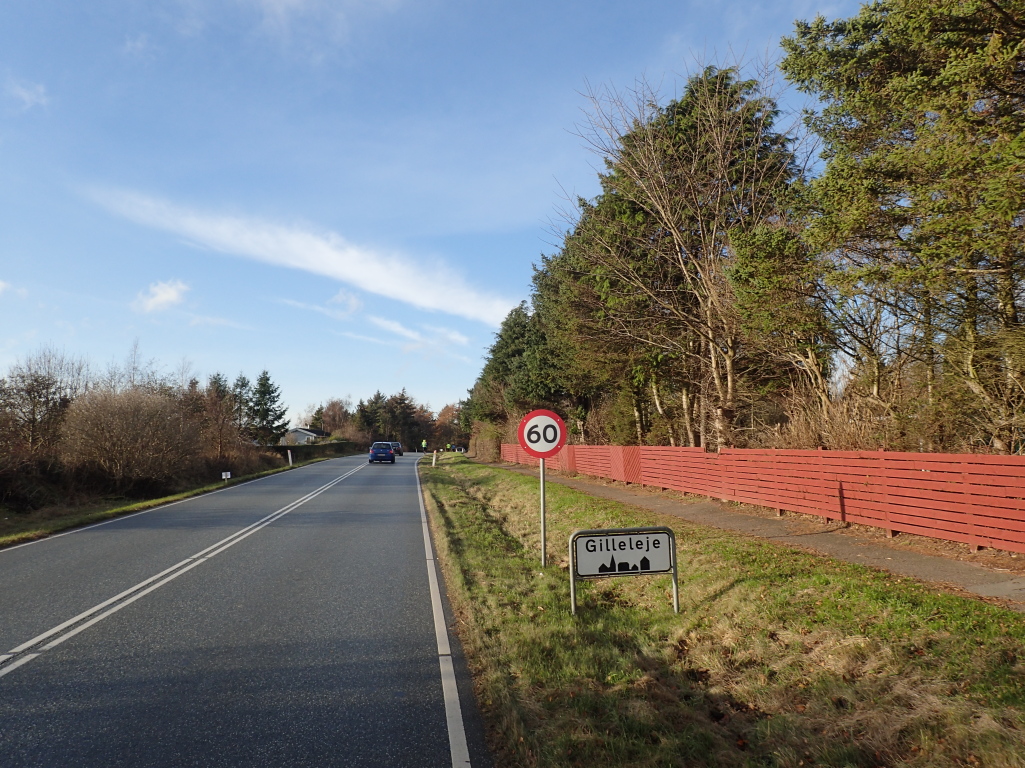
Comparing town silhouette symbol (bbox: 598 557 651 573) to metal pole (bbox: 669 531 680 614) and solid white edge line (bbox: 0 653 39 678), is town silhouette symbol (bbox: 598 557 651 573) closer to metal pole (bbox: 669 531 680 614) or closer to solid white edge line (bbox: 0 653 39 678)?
metal pole (bbox: 669 531 680 614)

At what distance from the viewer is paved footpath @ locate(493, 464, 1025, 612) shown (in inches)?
264

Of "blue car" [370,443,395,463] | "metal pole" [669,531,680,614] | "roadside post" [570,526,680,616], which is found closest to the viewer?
"roadside post" [570,526,680,616]

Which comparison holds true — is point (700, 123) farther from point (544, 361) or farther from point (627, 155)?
point (544, 361)

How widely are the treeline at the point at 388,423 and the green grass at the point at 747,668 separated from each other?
89311 millimetres

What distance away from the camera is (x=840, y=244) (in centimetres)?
1048

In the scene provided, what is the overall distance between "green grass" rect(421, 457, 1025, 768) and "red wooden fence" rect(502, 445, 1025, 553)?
1.86 meters

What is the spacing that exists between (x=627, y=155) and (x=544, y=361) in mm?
16873

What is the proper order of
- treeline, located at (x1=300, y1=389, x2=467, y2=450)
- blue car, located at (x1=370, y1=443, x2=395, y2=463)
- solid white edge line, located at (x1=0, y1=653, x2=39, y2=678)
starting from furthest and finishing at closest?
treeline, located at (x1=300, y1=389, x2=467, y2=450) < blue car, located at (x1=370, y1=443, x2=395, y2=463) < solid white edge line, located at (x1=0, y1=653, x2=39, y2=678)

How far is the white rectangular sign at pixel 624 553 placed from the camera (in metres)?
6.49

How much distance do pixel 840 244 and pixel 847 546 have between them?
187 inches

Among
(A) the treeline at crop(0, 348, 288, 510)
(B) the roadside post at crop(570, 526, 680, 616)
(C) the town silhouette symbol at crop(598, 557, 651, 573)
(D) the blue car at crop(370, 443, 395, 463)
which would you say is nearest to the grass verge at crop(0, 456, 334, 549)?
(A) the treeline at crop(0, 348, 288, 510)

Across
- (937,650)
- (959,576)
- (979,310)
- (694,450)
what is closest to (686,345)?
(694,450)

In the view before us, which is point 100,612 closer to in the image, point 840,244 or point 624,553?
point 624,553

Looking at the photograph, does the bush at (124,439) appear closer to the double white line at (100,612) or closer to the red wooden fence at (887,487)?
the double white line at (100,612)
